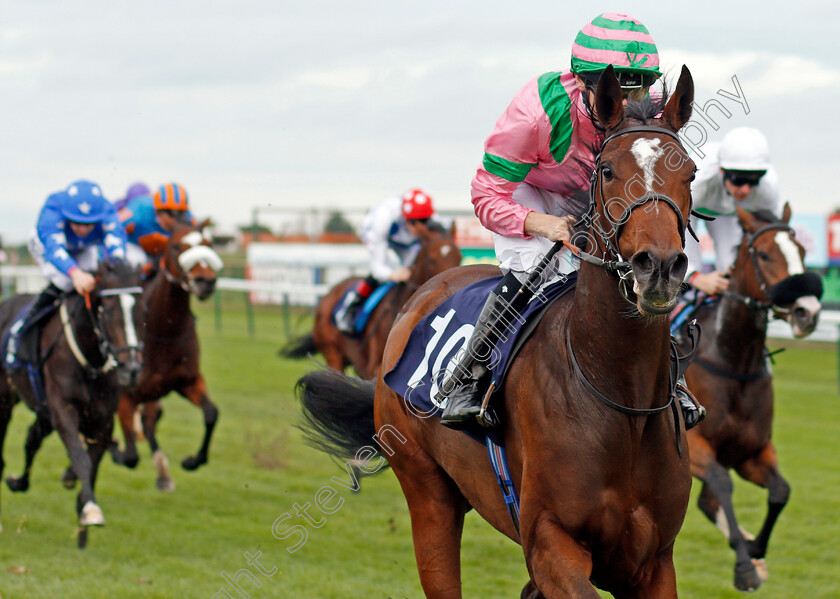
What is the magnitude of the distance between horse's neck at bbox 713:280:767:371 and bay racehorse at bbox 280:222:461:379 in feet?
8.14

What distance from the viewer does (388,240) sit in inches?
332

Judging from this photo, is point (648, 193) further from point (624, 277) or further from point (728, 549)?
point (728, 549)

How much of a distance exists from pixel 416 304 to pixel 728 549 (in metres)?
2.89

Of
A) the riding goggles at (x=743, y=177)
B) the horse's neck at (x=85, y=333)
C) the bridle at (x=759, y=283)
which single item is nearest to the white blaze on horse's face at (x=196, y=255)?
the horse's neck at (x=85, y=333)

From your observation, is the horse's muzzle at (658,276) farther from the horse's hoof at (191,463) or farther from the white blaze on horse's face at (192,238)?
the white blaze on horse's face at (192,238)

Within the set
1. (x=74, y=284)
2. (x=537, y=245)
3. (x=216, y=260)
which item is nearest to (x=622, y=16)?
(x=537, y=245)

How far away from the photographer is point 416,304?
12.6 feet

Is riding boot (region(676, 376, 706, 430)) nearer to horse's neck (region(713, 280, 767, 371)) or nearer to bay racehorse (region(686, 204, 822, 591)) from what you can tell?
bay racehorse (region(686, 204, 822, 591))

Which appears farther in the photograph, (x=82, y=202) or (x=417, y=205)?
(x=417, y=205)

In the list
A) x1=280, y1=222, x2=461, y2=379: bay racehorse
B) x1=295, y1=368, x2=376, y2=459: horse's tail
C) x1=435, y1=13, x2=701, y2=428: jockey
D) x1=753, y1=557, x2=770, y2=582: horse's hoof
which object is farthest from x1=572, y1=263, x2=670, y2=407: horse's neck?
x1=280, y1=222, x2=461, y2=379: bay racehorse

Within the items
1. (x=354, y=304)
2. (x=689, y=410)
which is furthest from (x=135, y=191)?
(x=689, y=410)

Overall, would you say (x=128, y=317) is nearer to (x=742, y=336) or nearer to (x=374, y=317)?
(x=374, y=317)

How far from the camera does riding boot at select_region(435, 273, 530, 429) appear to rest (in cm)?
298

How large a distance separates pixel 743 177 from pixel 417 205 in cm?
332
